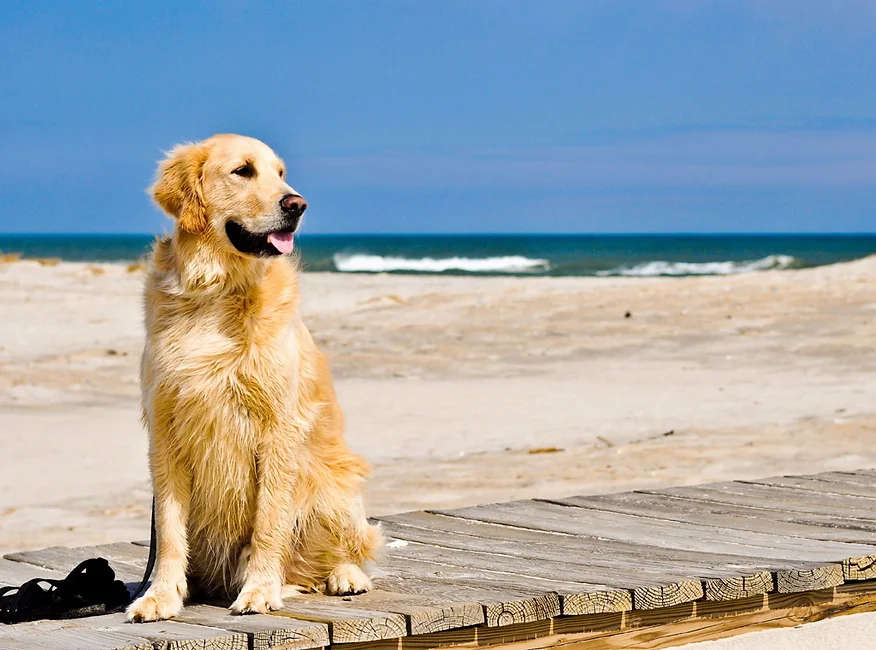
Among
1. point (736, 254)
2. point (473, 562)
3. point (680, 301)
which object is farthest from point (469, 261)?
point (473, 562)

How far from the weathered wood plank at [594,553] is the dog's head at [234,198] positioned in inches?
69.6

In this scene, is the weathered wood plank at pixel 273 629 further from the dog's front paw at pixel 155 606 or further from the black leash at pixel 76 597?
the black leash at pixel 76 597

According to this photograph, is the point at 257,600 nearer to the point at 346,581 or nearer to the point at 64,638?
the point at 346,581

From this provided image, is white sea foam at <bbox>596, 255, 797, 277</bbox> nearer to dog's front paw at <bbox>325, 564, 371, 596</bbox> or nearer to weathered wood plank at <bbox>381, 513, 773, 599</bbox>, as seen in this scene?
weathered wood plank at <bbox>381, 513, 773, 599</bbox>

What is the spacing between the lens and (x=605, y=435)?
1002cm

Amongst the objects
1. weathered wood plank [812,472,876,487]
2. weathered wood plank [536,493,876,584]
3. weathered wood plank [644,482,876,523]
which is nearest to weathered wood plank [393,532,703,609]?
weathered wood plank [536,493,876,584]

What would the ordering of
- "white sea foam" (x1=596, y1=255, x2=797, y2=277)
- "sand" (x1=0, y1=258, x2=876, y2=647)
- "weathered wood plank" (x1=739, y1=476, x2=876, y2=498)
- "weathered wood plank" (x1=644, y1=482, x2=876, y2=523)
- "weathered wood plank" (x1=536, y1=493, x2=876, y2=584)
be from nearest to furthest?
"weathered wood plank" (x1=536, y1=493, x2=876, y2=584) → "weathered wood plank" (x1=644, y1=482, x2=876, y2=523) → "weathered wood plank" (x1=739, y1=476, x2=876, y2=498) → "sand" (x1=0, y1=258, x2=876, y2=647) → "white sea foam" (x1=596, y1=255, x2=797, y2=277)

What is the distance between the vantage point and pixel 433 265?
5828cm

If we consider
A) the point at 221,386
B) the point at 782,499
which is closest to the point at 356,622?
the point at 221,386

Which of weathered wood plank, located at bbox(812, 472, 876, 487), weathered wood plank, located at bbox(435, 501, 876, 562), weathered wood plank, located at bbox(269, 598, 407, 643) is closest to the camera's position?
weathered wood plank, located at bbox(269, 598, 407, 643)

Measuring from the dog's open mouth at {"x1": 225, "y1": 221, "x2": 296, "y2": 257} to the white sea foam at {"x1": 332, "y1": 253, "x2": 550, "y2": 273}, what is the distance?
47.2 m

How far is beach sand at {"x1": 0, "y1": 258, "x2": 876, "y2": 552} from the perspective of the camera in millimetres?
8273

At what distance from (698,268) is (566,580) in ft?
164

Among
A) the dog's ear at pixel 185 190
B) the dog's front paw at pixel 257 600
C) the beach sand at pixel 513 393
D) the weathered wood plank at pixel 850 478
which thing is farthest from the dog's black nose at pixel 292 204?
the weathered wood plank at pixel 850 478
